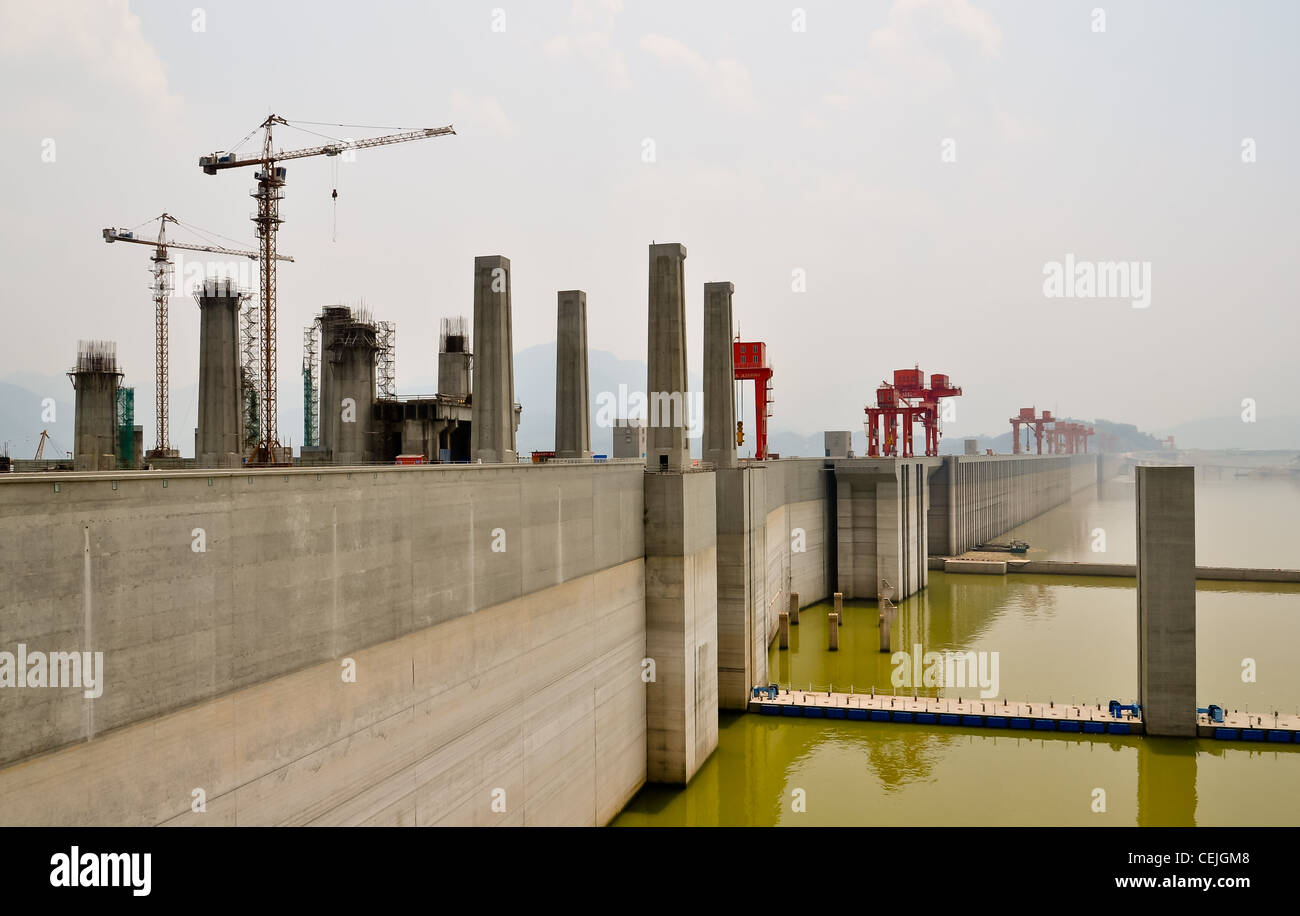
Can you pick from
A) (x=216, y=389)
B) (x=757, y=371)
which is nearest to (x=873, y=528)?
(x=757, y=371)

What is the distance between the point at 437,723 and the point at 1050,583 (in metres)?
68.1

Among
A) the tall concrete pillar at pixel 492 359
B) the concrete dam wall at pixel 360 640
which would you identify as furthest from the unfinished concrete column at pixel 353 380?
the concrete dam wall at pixel 360 640

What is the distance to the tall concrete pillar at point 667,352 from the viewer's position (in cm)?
3047

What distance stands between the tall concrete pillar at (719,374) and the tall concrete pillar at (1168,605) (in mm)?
17470

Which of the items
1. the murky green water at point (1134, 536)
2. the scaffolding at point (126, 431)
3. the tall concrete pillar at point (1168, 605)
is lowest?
the murky green water at point (1134, 536)

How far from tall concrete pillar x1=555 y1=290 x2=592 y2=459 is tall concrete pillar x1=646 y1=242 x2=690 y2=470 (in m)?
5.25

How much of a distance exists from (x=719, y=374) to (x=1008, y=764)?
67.8 ft

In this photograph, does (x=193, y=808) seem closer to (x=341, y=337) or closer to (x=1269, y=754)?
(x=1269, y=754)

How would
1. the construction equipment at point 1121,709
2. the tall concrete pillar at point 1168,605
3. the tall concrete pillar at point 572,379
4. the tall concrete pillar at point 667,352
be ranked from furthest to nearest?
the tall concrete pillar at point 572,379 < the construction equipment at point 1121,709 < the tall concrete pillar at point 1168,605 < the tall concrete pillar at point 667,352

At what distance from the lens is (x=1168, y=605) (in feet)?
108

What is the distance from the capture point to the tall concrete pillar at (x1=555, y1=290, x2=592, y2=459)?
36.4 metres

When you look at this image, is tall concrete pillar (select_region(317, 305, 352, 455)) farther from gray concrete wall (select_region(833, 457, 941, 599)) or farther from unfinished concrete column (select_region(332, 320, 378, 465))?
gray concrete wall (select_region(833, 457, 941, 599))

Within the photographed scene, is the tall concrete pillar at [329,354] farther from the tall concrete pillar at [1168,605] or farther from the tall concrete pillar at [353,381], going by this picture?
the tall concrete pillar at [1168,605]
